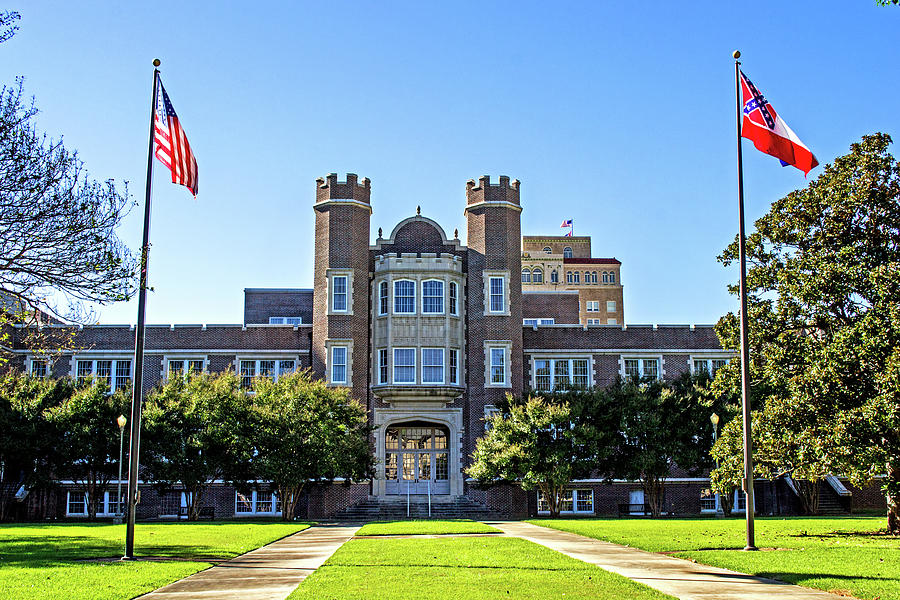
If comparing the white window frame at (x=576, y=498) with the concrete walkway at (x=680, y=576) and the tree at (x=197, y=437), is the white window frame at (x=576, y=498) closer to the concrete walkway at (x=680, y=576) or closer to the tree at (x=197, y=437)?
the tree at (x=197, y=437)

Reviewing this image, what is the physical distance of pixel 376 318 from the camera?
152 ft

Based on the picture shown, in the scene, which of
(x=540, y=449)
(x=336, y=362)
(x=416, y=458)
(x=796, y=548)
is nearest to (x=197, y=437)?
(x=336, y=362)

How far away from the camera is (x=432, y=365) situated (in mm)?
45344

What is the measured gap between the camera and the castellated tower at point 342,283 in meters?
45.9

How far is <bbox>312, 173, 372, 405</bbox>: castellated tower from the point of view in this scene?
4588cm

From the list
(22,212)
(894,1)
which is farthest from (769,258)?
(22,212)

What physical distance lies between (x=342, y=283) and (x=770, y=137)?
1110 inches

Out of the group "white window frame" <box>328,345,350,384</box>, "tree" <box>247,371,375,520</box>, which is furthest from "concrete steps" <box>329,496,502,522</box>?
"white window frame" <box>328,345,350,384</box>

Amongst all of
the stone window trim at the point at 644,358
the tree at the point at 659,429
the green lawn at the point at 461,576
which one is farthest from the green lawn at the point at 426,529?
the stone window trim at the point at 644,358

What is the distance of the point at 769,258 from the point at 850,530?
26.3 feet

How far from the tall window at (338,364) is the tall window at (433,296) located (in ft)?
15.0

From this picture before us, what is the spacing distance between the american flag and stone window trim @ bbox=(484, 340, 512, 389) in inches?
1051

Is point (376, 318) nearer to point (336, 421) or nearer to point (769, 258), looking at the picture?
point (336, 421)

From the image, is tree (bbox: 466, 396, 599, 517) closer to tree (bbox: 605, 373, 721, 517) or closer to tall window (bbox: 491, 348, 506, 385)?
tree (bbox: 605, 373, 721, 517)
